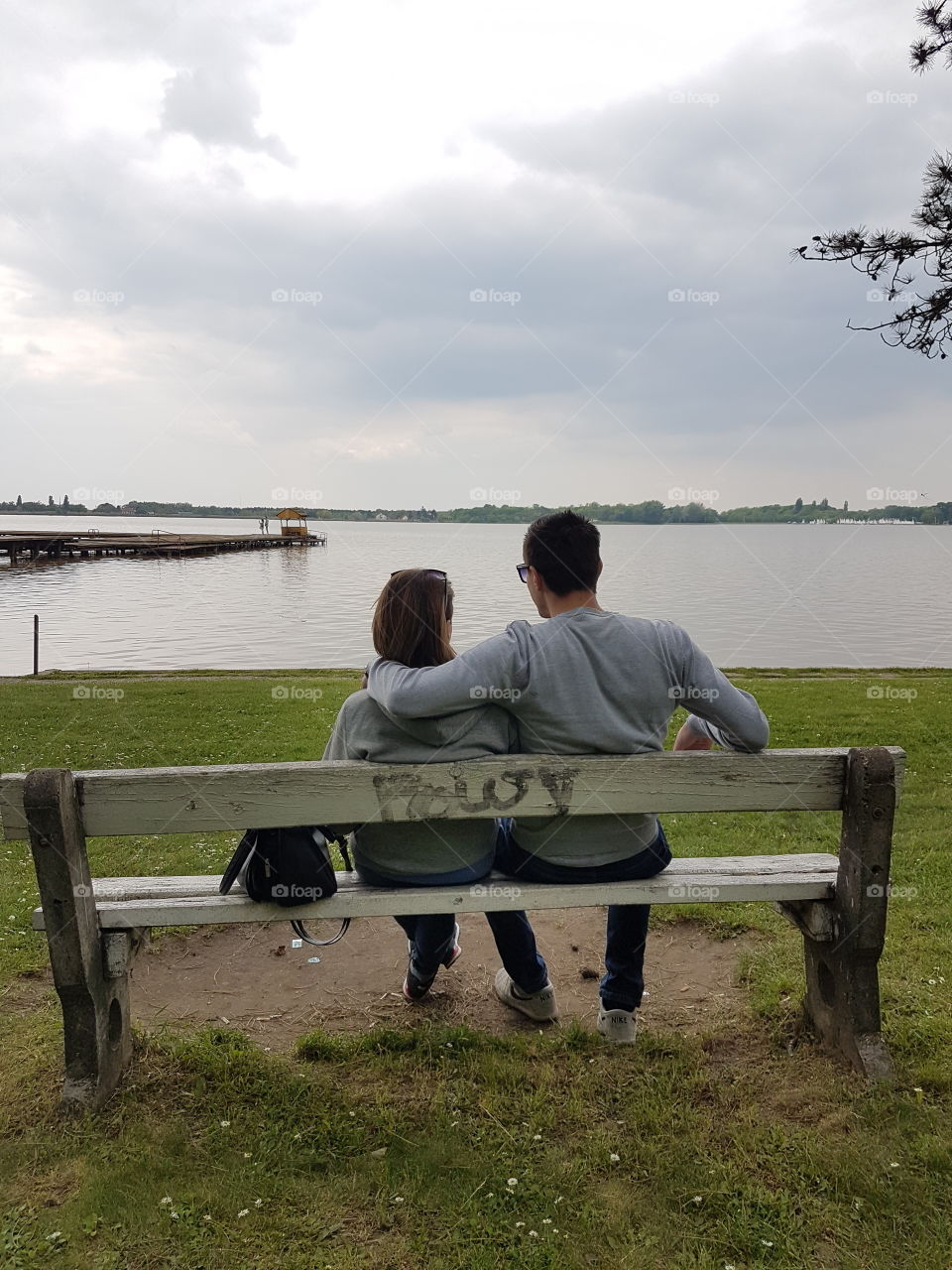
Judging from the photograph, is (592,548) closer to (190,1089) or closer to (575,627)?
(575,627)

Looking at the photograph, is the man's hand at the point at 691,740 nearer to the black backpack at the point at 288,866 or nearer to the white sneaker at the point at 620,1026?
the white sneaker at the point at 620,1026

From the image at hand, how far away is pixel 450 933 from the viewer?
4.19 metres

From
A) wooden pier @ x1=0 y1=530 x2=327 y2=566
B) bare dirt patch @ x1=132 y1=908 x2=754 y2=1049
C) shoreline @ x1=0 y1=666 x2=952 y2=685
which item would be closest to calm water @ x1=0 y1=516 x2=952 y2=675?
shoreline @ x1=0 y1=666 x2=952 y2=685

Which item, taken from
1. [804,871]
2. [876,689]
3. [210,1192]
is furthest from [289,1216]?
[876,689]

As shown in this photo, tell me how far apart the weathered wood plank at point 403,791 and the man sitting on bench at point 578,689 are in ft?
0.54

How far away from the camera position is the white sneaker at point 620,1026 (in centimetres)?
382

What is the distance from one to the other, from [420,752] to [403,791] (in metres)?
0.19

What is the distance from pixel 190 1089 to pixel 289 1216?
85cm

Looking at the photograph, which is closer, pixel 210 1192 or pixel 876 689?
pixel 210 1192

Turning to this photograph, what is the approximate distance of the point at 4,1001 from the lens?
4.33 metres

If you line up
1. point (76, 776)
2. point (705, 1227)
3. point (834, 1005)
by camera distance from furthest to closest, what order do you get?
point (834, 1005) < point (76, 776) < point (705, 1227)

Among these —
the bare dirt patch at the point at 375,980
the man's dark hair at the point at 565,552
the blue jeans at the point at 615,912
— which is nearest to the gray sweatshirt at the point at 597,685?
the man's dark hair at the point at 565,552

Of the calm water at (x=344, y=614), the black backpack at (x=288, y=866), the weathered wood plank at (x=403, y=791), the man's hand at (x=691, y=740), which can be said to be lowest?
the calm water at (x=344, y=614)

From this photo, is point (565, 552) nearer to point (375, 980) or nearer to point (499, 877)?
point (499, 877)
